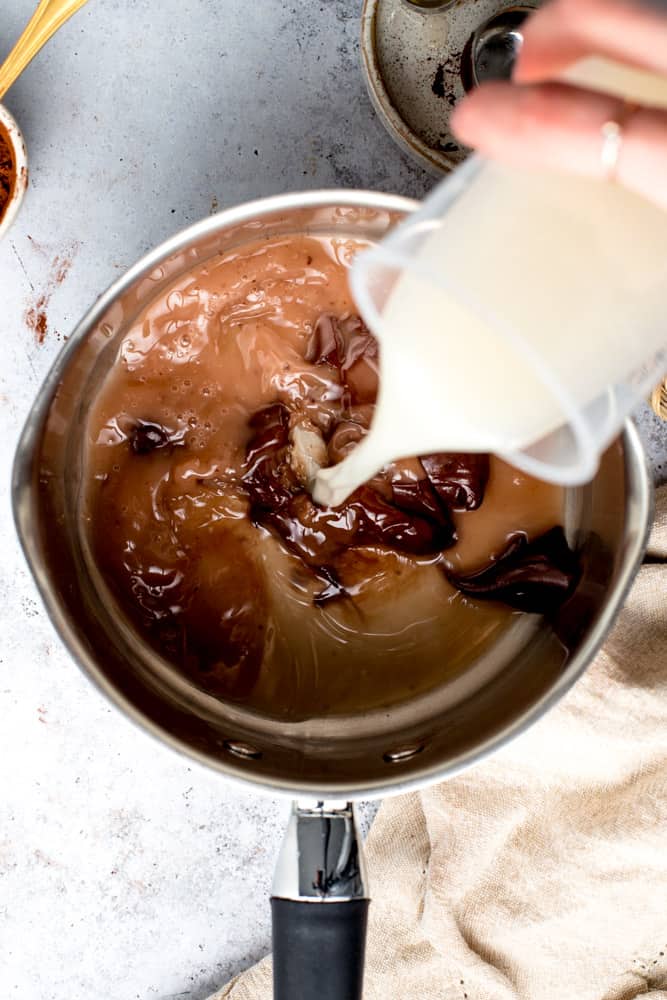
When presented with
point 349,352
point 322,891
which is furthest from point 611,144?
point 322,891

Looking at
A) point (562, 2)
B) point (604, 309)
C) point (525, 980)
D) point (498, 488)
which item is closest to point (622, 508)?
point (498, 488)

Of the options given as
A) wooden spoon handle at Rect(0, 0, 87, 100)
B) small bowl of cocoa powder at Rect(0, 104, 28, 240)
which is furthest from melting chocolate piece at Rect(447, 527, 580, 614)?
wooden spoon handle at Rect(0, 0, 87, 100)

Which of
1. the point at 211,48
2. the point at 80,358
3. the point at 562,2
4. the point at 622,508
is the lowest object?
the point at 622,508

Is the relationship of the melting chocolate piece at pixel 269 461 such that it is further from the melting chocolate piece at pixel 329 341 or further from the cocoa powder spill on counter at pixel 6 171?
the cocoa powder spill on counter at pixel 6 171

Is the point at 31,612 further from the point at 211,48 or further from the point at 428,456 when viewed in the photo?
the point at 211,48

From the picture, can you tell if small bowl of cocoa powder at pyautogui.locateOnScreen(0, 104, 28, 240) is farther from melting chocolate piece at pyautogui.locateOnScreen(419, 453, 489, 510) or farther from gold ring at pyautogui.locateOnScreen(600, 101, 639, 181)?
gold ring at pyautogui.locateOnScreen(600, 101, 639, 181)

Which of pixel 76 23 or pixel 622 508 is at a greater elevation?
pixel 76 23

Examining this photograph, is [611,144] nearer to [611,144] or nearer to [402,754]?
[611,144]

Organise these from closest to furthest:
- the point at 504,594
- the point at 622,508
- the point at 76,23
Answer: the point at 622,508
the point at 504,594
the point at 76,23
